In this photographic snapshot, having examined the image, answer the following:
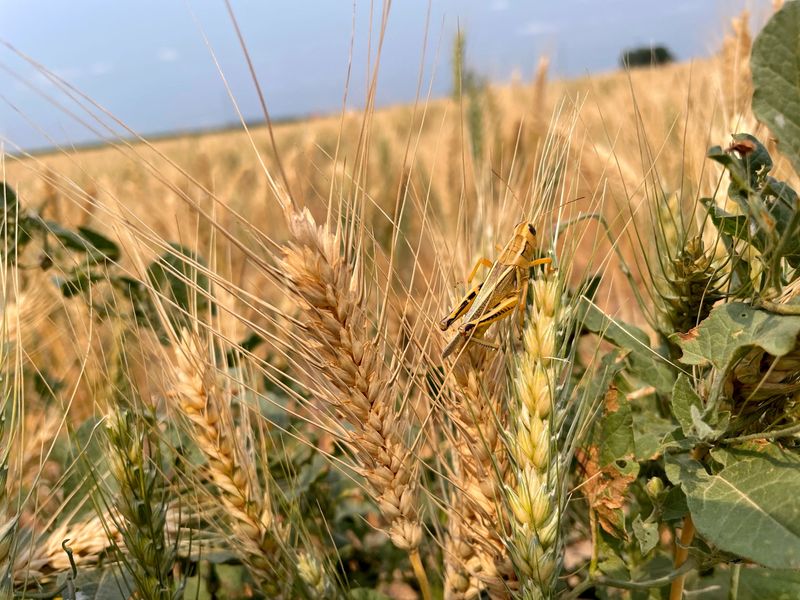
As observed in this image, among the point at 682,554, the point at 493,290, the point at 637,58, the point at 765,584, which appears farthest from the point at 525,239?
the point at 637,58

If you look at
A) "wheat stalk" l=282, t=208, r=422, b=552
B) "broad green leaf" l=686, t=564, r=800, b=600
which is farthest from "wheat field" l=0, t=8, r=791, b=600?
"broad green leaf" l=686, t=564, r=800, b=600

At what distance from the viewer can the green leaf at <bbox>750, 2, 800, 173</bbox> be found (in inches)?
27.2

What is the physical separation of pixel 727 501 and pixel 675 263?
31 centimetres

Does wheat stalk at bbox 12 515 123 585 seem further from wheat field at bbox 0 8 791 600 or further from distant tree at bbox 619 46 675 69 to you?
distant tree at bbox 619 46 675 69

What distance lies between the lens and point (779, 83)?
0.70 meters

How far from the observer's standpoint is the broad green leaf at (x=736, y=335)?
2.01ft

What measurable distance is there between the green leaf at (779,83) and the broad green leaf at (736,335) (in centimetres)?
17

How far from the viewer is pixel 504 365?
91 centimetres

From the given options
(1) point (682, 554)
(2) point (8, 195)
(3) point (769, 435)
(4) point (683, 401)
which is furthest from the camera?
(2) point (8, 195)

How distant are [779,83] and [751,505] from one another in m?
0.47

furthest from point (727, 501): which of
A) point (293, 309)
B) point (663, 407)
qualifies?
point (293, 309)

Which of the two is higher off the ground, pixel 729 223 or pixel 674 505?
pixel 729 223

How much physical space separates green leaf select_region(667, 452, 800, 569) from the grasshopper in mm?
294

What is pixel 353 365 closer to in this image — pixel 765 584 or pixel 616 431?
pixel 616 431
